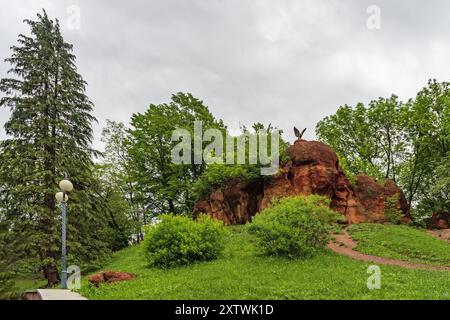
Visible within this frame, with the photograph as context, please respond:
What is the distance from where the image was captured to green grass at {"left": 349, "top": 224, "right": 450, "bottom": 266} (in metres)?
17.2

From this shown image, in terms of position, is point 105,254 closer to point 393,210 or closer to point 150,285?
point 150,285

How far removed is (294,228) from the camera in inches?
602

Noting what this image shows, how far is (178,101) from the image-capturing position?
38875 mm

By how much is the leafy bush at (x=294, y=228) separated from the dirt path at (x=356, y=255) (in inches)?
71.0

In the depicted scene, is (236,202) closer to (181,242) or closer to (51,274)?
(51,274)

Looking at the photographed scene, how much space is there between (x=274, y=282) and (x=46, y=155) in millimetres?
14915

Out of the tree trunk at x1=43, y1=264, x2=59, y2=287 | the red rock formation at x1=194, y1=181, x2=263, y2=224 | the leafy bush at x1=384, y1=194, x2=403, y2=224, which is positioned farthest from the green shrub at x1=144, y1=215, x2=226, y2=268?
the leafy bush at x1=384, y1=194, x2=403, y2=224

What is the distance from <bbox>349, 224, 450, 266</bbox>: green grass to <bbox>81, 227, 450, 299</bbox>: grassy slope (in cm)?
357

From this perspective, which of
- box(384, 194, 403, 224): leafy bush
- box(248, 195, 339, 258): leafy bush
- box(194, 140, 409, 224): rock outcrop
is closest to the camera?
box(248, 195, 339, 258): leafy bush

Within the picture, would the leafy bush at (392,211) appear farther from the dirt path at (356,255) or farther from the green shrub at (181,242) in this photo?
the green shrub at (181,242)

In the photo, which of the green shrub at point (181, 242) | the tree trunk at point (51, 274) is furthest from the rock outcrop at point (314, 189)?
the tree trunk at point (51, 274)

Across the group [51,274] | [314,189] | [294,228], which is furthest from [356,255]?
[51,274]

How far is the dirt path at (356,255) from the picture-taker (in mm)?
15172

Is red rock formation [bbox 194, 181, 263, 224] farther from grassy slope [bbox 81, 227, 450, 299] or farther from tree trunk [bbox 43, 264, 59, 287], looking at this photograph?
grassy slope [bbox 81, 227, 450, 299]
